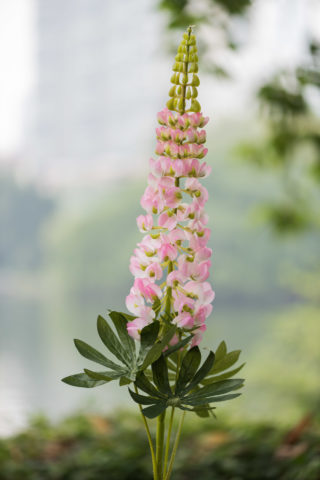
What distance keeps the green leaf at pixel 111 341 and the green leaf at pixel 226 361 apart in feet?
0.34

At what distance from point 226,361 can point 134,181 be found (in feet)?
54.7

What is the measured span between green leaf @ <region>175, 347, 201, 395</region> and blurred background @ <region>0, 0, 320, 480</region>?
1217mm

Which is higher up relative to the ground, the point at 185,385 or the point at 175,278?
the point at 175,278

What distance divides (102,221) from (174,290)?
15652 millimetres

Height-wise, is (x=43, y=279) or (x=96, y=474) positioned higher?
(x=43, y=279)

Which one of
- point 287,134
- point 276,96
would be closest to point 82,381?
point 276,96

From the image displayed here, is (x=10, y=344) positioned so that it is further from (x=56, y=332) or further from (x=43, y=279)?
(x=43, y=279)

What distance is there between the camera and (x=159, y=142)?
62cm

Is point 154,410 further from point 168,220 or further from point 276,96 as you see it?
point 276,96

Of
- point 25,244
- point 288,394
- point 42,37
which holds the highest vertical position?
point 42,37

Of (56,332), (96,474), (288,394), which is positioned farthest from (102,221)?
(96,474)

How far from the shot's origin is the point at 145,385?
22.6 inches

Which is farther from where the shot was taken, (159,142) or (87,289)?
(87,289)

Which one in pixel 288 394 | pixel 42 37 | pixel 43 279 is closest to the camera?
pixel 288 394
